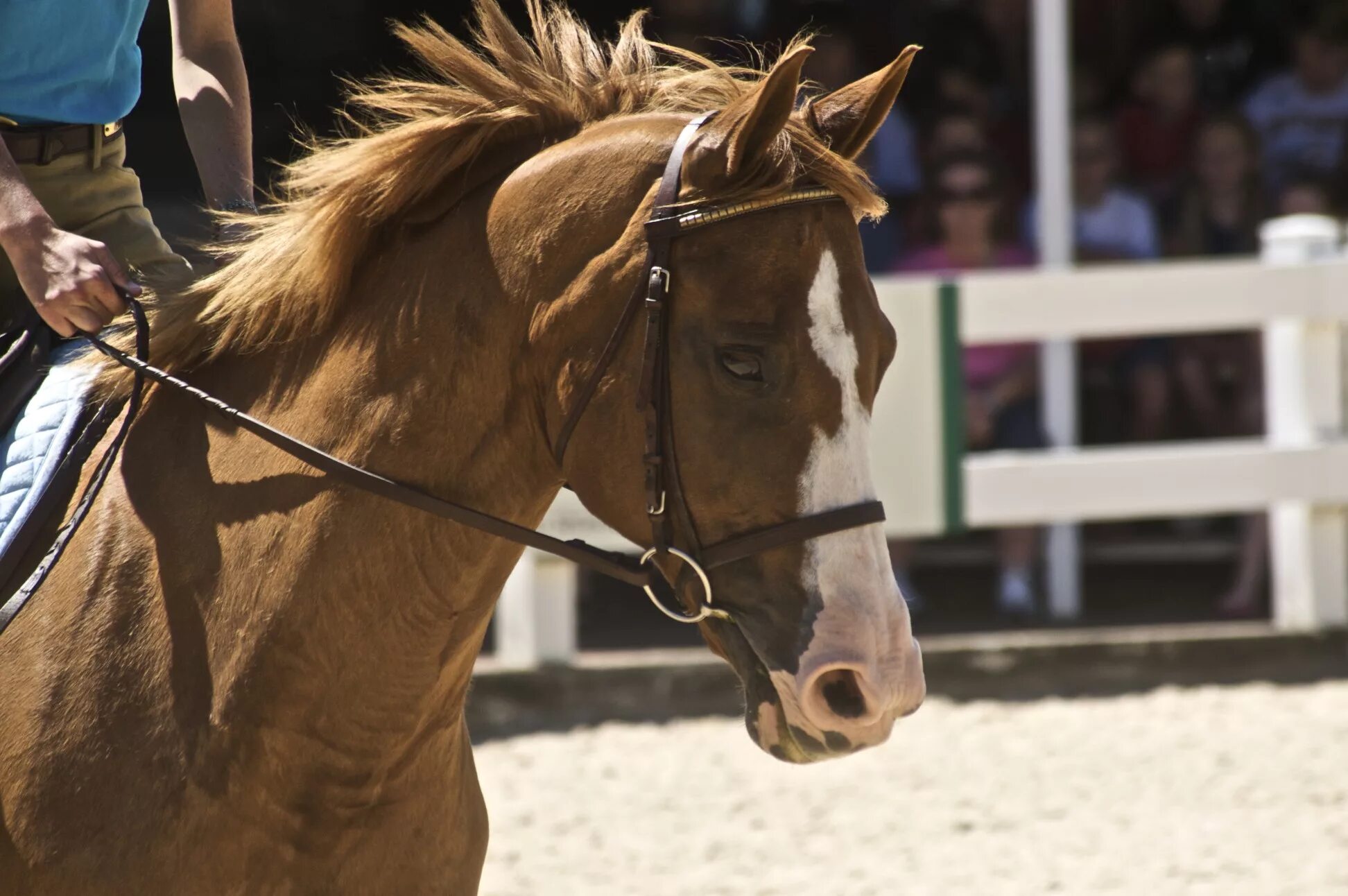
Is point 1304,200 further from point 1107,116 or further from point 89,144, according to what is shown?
point 89,144

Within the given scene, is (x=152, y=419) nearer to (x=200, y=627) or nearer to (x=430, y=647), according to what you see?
(x=200, y=627)

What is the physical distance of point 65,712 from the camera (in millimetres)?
1980

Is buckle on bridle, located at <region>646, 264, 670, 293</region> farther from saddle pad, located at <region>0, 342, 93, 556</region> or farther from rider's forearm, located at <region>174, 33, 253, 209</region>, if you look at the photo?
rider's forearm, located at <region>174, 33, 253, 209</region>

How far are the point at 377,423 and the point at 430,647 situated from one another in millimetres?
306

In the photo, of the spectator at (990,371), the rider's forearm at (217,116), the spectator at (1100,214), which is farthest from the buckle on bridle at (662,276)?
the spectator at (1100,214)

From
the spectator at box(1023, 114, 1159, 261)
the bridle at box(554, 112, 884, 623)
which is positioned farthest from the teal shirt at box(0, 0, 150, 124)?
the spectator at box(1023, 114, 1159, 261)

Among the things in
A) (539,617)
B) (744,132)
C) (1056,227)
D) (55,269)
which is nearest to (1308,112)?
(1056,227)

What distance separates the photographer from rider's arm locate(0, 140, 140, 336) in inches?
81.1

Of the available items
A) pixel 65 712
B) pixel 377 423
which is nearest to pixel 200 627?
pixel 65 712

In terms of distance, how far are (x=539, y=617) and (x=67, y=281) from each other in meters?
3.74

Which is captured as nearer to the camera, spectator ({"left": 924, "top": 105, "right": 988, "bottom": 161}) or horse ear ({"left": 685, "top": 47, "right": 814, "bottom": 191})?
horse ear ({"left": 685, "top": 47, "right": 814, "bottom": 191})

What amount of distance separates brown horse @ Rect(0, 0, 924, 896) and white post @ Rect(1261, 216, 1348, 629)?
4462 mm

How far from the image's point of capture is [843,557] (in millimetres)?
1843

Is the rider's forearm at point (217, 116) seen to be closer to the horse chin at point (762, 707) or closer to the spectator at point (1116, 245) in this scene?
the horse chin at point (762, 707)
